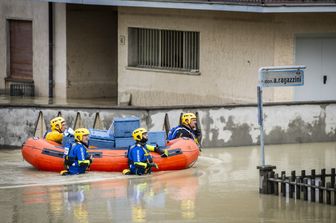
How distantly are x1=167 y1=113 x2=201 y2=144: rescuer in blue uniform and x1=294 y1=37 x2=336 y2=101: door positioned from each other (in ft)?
18.9

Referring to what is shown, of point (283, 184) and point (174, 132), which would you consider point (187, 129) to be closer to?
point (174, 132)

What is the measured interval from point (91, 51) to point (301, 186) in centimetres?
1662

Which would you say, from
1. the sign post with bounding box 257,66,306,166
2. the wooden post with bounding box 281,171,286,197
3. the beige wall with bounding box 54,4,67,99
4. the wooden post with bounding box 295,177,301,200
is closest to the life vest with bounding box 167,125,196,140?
the sign post with bounding box 257,66,306,166

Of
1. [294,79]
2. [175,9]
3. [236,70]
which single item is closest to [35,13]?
[175,9]

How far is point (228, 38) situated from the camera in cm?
3356

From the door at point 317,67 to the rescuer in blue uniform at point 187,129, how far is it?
5.77 m

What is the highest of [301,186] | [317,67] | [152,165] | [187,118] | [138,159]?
[317,67]

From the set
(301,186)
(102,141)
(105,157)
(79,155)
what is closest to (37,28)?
(102,141)

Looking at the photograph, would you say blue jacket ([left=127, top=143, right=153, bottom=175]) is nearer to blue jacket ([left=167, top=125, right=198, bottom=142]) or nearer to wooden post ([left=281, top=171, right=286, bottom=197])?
blue jacket ([left=167, top=125, right=198, bottom=142])

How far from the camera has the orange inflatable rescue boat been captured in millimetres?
26125

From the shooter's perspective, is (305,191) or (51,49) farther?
(51,49)

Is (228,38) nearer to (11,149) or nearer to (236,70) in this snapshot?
(236,70)

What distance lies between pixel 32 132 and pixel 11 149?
0.70 metres

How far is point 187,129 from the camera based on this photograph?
2755cm
